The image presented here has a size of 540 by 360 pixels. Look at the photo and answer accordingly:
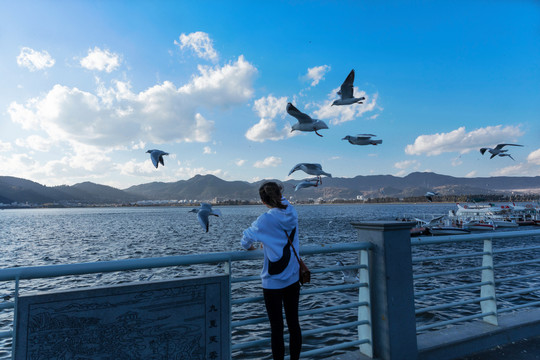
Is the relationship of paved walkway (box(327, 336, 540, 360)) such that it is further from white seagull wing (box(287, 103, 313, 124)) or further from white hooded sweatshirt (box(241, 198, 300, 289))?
white seagull wing (box(287, 103, 313, 124))

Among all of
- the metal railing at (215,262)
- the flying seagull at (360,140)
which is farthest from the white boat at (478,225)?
the metal railing at (215,262)

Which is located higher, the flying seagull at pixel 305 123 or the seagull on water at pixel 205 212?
the flying seagull at pixel 305 123

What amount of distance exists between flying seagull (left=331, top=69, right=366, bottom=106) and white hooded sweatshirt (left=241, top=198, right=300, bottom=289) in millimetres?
3914

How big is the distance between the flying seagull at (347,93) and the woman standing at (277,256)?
375 centimetres

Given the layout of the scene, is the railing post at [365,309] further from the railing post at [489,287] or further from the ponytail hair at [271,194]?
the railing post at [489,287]

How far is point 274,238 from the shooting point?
2.97 m

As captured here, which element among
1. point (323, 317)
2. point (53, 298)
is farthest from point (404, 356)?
point (323, 317)

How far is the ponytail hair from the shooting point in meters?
3.10

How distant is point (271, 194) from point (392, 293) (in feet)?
5.77

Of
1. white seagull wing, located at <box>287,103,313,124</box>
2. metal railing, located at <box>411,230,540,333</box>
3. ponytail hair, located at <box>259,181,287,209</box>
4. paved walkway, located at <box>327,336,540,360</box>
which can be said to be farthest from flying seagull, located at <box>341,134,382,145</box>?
paved walkway, located at <box>327,336,540,360</box>

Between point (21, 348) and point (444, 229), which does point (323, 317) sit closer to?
point (21, 348)

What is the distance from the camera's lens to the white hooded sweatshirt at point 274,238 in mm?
2967

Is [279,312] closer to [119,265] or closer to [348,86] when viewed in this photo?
[119,265]

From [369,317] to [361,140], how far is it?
3.43m
